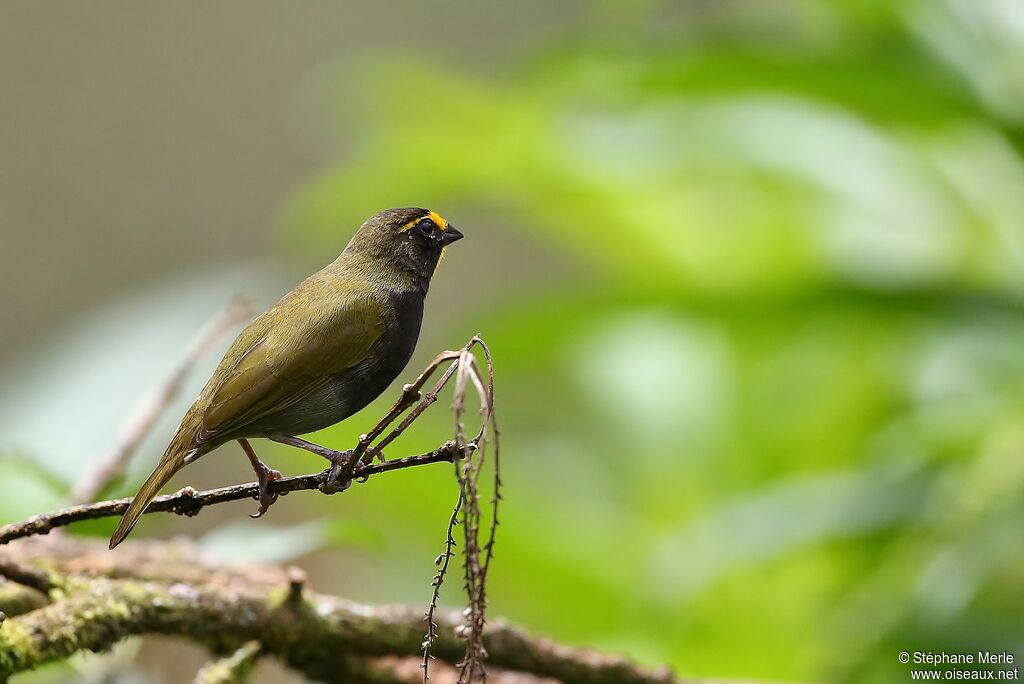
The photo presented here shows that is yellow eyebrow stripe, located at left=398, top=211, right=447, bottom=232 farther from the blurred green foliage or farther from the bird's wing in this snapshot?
the blurred green foliage

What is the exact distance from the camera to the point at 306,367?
1725mm

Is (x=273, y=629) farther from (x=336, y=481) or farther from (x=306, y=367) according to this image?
(x=336, y=481)

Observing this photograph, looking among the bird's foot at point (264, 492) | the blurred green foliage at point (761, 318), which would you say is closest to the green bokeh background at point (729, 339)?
the blurred green foliage at point (761, 318)

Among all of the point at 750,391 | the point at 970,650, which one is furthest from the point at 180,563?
the point at 750,391

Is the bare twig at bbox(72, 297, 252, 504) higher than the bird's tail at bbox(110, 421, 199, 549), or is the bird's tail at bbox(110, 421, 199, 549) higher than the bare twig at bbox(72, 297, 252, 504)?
the bare twig at bbox(72, 297, 252, 504)

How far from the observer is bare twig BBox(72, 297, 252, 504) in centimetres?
234

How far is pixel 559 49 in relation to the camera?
4559mm

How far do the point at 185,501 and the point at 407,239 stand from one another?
0.62 meters

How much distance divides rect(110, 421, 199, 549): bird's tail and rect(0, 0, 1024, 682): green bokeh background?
0.86m

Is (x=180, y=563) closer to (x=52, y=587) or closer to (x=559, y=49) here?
(x=52, y=587)

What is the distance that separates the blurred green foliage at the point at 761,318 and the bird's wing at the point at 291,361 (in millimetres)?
1696

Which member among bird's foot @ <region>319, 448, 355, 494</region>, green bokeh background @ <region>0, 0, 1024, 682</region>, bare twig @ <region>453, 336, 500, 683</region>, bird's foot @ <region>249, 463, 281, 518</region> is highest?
green bokeh background @ <region>0, 0, 1024, 682</region>

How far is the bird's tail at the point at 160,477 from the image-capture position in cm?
146

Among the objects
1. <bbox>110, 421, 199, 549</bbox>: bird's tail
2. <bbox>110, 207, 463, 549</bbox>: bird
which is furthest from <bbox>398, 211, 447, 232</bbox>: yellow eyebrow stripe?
<bbox>110, 421, 199, 549</bbox>: bird's tail
